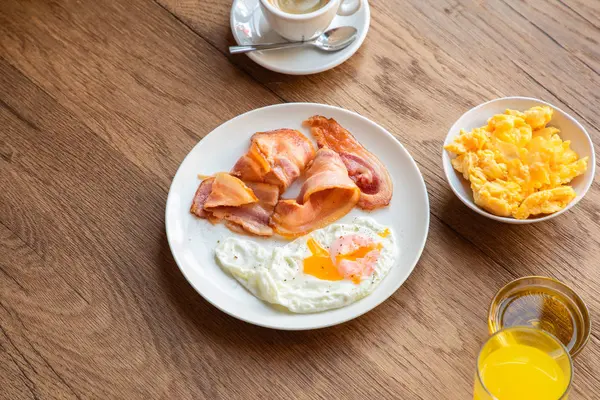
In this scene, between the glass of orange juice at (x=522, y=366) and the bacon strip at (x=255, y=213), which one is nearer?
the glass of orange juice at (x=522, y=366)

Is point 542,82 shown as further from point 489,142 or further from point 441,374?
point 441,374

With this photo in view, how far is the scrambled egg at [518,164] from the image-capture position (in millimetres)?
1743

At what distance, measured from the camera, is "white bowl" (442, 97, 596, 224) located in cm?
177

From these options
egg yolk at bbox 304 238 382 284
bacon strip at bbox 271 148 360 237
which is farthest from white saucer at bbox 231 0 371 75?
egg yolk at bbox 304 238 382 284

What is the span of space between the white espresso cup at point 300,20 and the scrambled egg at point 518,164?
1.75ft

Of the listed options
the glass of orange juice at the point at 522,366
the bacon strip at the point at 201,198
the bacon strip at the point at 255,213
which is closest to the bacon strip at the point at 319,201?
the bacon strip at the point at 255,213

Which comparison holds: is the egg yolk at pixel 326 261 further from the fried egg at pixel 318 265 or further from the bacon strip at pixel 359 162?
the bacon strip at pixel 359 162

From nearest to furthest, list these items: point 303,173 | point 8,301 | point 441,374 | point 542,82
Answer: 1. point 441,374
2. point 8,301
3. point 303,173
4. point 542,82

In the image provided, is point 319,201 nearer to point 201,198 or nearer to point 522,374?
point 201,198

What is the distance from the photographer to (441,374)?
165cm

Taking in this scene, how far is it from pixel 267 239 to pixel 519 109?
77cm

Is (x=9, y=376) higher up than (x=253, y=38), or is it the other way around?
(x=253, y=38)

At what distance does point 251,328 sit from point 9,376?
589 mm

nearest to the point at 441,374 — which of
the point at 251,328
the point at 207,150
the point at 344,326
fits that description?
the point at 344,326
